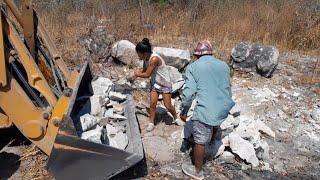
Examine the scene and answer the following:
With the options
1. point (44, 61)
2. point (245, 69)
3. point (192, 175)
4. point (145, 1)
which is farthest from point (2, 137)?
point (145, 1)

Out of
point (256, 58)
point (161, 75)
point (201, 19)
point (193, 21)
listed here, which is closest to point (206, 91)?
point (161, 75)

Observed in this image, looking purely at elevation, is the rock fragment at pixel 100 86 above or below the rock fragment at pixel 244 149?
above

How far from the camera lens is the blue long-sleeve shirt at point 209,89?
4570mm

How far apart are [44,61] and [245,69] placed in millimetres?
4175

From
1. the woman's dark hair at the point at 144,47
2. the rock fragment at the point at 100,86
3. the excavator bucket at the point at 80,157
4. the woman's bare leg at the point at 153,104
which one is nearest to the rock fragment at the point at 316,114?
the woman's bare leg at the point at 153,104

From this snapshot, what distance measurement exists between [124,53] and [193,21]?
2982mm

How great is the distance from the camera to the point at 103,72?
25.1 feet

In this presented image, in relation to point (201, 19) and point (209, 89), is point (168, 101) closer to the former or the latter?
point (209, 89)

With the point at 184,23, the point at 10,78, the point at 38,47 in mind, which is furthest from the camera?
the point at 184,23

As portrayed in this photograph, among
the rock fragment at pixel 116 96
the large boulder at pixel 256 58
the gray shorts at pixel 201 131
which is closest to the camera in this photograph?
the gray shorts at pixel 201 131

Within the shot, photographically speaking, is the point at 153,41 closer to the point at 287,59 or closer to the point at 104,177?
the point at 287,59

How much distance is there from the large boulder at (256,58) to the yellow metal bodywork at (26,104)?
14.6 feet

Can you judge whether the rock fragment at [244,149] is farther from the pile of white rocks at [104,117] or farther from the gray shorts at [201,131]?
the pile of white rocks at [104,117]

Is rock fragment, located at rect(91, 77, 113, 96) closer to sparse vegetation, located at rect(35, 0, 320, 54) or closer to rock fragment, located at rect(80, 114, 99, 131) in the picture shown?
rock fragment, located at rect(80, 114, 99, 131)
